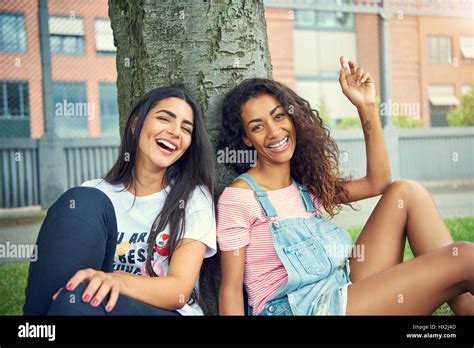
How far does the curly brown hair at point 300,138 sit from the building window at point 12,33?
16.5 ft

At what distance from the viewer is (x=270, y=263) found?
1.61 m

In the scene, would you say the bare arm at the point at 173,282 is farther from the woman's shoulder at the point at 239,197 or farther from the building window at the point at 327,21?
the building window at the point at 327,21

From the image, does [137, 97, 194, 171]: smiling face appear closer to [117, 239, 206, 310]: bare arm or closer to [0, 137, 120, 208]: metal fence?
[117, 239, 206, 310]: bare arm

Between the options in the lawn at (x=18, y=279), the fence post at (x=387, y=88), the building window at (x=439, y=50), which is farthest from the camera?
the building window at (x=439, y=50)

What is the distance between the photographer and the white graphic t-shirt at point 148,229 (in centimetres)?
154

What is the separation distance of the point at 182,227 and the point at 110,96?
235 inches

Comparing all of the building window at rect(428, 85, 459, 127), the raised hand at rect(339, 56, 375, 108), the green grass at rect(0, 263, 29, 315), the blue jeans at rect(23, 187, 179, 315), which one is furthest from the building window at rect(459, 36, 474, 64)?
the blue jeans at rect(23, 187, 179, 315)

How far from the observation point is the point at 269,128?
66.0 inches

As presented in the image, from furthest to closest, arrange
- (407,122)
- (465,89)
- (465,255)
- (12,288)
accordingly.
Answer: (465,89) → (407,122) → (12,288) → (465,255)

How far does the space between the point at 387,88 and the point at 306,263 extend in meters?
5.39

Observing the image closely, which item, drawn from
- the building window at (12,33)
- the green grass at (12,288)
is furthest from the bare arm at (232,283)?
the building window at (12,33)

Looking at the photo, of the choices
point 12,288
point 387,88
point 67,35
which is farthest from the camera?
point 67,35

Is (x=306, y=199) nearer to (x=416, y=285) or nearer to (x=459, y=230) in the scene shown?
(x=416, y=285)

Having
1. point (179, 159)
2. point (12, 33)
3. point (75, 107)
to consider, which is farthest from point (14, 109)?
point (179, 159)
